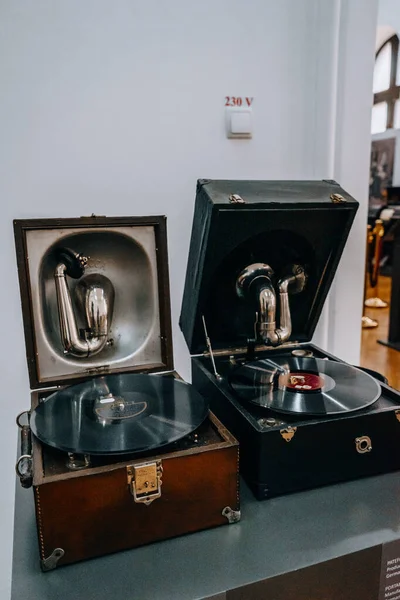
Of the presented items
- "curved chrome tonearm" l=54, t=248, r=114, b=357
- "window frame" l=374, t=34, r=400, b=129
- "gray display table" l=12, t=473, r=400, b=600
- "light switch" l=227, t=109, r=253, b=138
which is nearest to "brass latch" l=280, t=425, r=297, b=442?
"gray display table" l=12, t=473, r=400, b=600

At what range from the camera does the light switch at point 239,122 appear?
136 centimetres

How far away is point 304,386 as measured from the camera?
1104mm

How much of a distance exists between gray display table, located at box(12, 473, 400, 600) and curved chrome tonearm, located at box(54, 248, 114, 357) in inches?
15.6

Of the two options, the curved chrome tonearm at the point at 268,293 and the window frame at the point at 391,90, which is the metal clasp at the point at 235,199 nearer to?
the curved chrome tonearm at the point at 268,293

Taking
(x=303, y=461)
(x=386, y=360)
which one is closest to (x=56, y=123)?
(x=303, y=461)

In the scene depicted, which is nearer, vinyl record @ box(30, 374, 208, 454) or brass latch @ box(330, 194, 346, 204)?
vinyl record @ box(30, 374, 208, 454)

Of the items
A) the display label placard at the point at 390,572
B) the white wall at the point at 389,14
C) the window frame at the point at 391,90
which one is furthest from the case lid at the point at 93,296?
the window frame at the point at 391,90

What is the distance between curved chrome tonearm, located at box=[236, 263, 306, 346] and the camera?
3.83ft

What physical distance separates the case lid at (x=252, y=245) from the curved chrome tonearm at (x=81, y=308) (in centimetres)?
23

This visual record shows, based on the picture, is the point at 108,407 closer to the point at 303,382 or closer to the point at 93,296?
the point at 93,296

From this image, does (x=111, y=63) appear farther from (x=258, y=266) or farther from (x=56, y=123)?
(x=258, y=266)

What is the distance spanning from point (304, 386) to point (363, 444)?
187 millimetres

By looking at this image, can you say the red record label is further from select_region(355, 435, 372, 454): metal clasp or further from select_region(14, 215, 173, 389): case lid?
select_region(14, 215, 173, 389): case lid

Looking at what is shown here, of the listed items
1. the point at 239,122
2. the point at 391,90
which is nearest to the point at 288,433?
the point at 239,122
